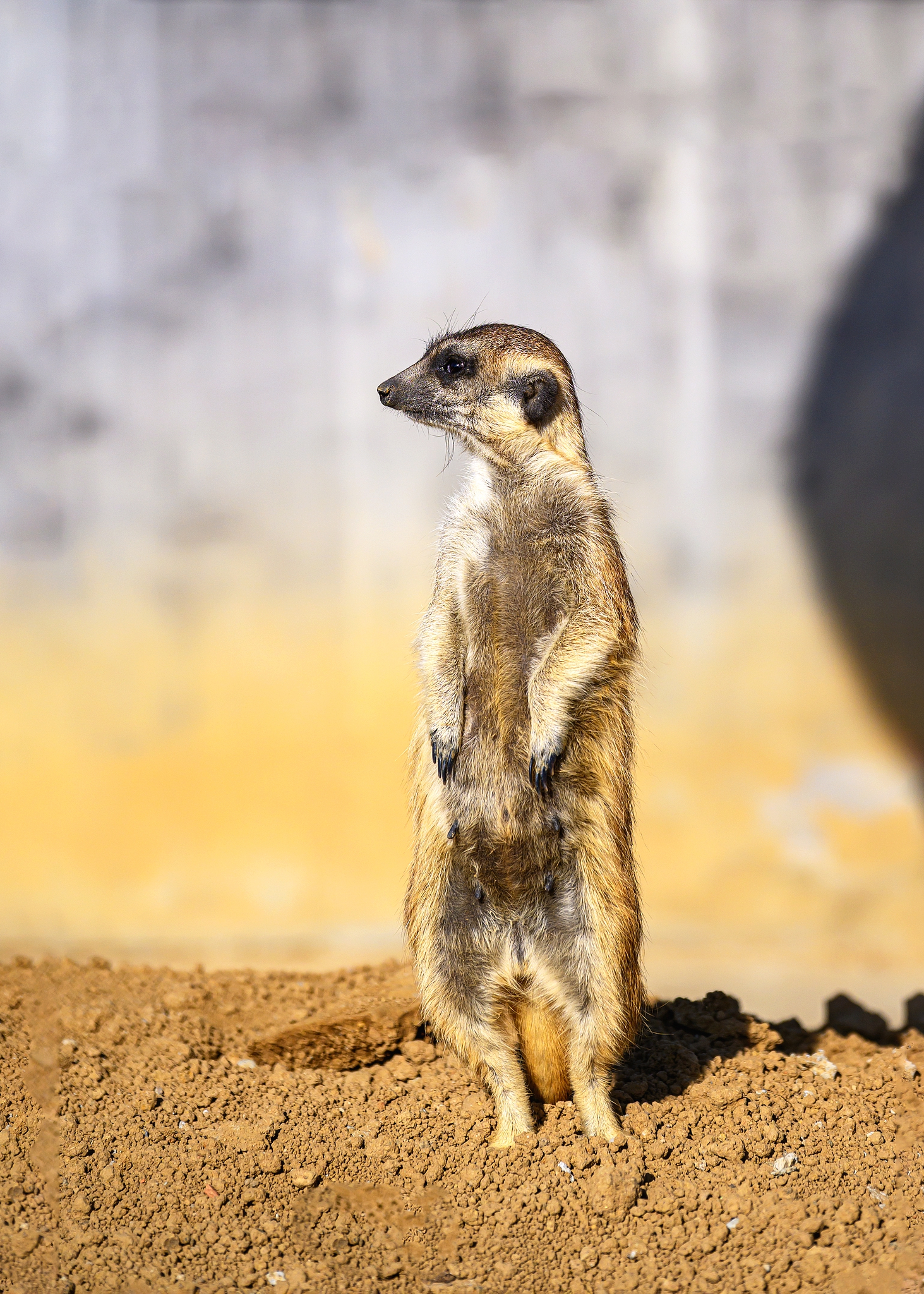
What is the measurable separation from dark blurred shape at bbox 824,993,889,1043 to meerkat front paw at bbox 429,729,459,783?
183 cm

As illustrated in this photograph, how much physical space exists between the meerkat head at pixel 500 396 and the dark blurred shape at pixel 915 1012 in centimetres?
231

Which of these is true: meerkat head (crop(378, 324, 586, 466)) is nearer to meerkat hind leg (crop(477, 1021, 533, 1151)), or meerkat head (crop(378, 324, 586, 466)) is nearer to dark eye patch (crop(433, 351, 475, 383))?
dark eye patch (crop(433, 351, 475, 383))

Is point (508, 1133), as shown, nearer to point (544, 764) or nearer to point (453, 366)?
point (544, 764)

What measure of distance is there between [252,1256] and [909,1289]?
1.22 metres

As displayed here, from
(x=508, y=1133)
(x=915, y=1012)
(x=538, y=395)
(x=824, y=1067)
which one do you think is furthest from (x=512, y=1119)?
(x=915, y=1012)

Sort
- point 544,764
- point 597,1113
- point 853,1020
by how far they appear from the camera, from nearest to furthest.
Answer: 1. point 544,764
2. point 597,1113
3. point 853,1020

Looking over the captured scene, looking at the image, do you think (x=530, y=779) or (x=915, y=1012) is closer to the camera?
(x=530, y=779)

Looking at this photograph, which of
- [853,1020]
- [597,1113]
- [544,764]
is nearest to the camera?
[544,764]

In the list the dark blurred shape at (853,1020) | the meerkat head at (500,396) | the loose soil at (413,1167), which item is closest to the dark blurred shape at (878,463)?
the dark blurred shape at (853,1020)

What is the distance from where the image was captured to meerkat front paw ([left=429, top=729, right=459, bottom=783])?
8.66ft

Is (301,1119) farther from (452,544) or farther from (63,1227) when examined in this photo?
(452,544)

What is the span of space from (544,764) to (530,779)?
8 centimetres

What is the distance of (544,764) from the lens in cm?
250

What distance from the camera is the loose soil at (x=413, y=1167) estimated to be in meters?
2.23
